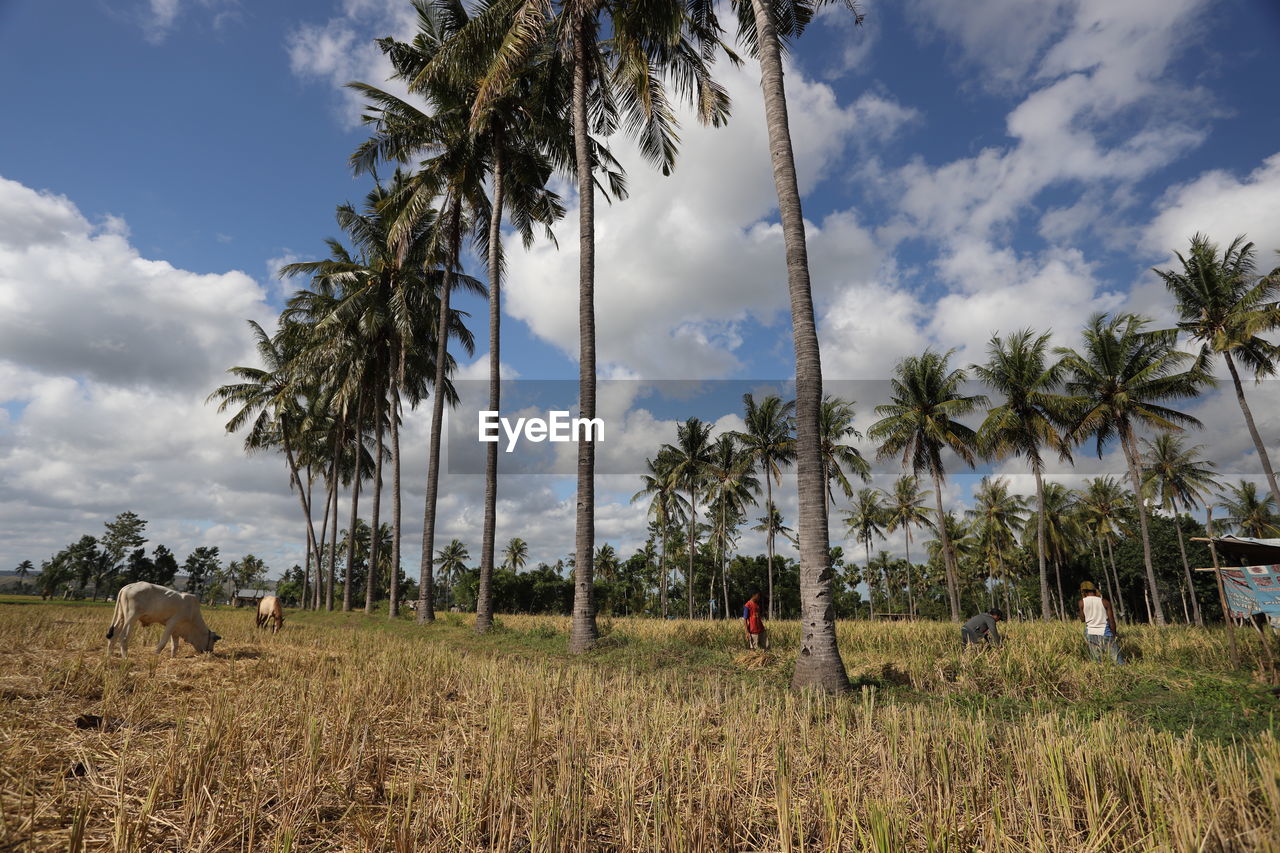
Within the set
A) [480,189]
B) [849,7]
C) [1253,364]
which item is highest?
[480,189]

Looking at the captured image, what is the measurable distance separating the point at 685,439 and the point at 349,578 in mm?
20969

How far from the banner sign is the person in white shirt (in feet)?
8.95

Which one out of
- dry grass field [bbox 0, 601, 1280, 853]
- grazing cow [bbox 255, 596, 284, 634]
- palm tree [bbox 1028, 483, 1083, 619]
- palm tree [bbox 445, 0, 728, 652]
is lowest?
dry grass field [bbox 0, 601, 1280, 853]

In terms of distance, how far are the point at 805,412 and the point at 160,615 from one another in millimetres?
9356

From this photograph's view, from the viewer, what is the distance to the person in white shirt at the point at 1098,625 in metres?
10.1

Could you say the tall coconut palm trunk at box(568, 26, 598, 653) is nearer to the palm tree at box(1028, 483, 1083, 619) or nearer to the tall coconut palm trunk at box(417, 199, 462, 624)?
the tall coconut palm trunk at box(417, 199, 462, 624)

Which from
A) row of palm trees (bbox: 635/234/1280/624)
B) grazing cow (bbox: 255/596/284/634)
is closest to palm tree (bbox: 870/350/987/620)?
row of palm trees (bbox: 635/234/1280/624)

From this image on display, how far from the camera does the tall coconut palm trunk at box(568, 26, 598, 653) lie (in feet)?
40.4

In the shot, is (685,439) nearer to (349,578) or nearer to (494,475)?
(349,578)

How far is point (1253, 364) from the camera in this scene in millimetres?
21203

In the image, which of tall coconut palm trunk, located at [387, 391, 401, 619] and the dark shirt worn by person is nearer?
the dark shirt worn by person

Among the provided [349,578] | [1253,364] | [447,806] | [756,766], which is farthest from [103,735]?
[1253,364]

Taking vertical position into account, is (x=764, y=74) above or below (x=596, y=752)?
above

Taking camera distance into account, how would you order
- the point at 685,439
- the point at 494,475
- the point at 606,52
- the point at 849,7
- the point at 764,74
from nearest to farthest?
the point at 764,74 → the point at 849,7 → the point at 606,52 → the point at 494,475 → the point at 685,439
